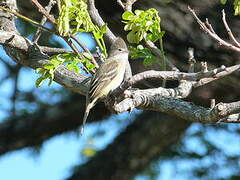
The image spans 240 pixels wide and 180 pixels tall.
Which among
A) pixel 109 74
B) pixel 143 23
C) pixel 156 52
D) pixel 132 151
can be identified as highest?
pixel 143 23

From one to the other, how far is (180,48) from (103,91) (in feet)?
2.44

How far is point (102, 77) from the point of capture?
5035 mm

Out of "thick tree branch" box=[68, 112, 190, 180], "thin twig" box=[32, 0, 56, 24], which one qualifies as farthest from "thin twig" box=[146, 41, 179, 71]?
"thick tree branch" box=[68, 112, 190, 180]

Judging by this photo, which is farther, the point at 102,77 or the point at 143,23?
the point at 102,77

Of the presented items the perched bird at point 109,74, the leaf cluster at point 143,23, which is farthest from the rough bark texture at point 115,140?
the leaf cluster at point 143,23

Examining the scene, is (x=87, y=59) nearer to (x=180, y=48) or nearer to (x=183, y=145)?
(x=180, y=48)

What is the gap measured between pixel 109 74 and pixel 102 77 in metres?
0.24

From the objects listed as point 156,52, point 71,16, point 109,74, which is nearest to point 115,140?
point 109,74

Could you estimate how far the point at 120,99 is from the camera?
12.6ft

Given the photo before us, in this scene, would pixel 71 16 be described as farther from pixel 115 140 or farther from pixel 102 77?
pixel 115 140

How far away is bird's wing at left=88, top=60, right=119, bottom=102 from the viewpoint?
4.66 metres

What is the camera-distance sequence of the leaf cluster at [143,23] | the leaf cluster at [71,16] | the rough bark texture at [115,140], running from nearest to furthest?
the leaf cluster at [71,16] < the leaf cluster at [143,23] < the rough bark texture at [115,140]

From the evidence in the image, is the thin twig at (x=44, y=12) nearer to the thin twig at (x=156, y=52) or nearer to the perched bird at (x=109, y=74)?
the perched bird at (x=109, y=74)

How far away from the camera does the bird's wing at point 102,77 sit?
15.3ft
